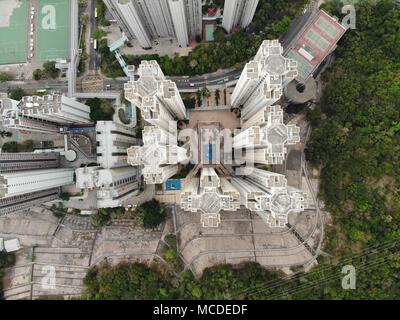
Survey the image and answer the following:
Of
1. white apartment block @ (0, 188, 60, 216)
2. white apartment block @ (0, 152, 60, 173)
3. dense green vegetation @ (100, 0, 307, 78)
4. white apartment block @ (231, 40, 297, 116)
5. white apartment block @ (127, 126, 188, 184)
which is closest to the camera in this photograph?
white apartment block @ (231, 40, 297, 116)

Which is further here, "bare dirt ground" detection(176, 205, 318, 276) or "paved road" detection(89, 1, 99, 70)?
"paved road" detection(89, 1, 99, 70)

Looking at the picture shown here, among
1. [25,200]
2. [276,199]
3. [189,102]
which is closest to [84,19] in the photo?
[189,102]

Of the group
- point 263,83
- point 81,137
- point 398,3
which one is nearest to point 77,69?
point 81,137

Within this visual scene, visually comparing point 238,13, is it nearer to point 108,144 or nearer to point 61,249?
point 108,144

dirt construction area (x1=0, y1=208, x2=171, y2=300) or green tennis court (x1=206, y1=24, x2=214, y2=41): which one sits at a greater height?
green tennis court (x1=206, y1=24, x2=214, y2=41)

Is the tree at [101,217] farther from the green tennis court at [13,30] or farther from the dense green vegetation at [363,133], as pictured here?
the dense green vegetation at [363,133]

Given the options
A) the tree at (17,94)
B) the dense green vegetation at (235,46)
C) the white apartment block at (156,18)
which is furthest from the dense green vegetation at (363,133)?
the tree at (17,94)

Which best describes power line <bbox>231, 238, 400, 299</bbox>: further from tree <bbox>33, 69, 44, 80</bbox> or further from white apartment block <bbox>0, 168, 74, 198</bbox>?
tree <bbox>33, 69, 44, 80</bbox>

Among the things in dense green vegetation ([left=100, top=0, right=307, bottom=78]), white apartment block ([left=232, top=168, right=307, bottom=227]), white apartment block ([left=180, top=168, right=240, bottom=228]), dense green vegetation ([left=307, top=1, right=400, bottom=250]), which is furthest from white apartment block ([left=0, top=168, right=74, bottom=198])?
dense green vegetation ([left=307, top=1, right=400, bottom=250])
